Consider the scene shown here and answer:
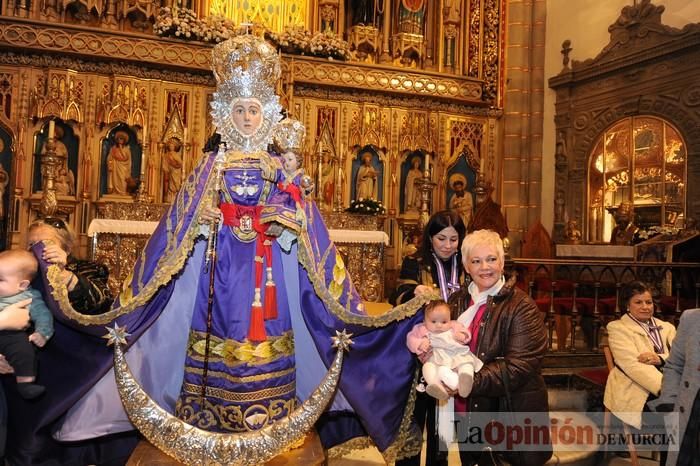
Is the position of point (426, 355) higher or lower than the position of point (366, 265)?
lower

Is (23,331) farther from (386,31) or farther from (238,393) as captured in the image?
(386,31)

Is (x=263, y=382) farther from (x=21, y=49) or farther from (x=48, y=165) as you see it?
(x=21, y=49)

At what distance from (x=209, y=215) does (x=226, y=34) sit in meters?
8.30

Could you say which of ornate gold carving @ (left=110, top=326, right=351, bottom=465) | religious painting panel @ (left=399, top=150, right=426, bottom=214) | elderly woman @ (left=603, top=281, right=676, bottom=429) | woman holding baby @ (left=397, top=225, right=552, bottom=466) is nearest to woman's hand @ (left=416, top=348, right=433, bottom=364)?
woman holding baby @ (left=397, top=225, right=552, bottom=466)

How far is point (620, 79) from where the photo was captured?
11.1 m

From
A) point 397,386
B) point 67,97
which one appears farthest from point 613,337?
point 67,97

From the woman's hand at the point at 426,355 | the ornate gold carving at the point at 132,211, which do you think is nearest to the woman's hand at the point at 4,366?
the woman's hand at the point at 426,355

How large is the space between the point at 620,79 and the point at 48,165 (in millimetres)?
10224

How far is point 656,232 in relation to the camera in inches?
378

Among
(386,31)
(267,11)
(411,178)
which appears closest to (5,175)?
(267,11)

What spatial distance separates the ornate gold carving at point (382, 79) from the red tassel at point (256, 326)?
8.52 meters

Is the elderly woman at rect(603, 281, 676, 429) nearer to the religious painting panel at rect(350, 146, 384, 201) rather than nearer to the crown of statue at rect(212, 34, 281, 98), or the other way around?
the crown of statue at rect(212, 34, 281, 98)

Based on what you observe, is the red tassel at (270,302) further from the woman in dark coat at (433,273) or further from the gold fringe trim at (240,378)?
the woman in dark coat at (433,273)

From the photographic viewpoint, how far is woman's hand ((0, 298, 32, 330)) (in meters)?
2.85
